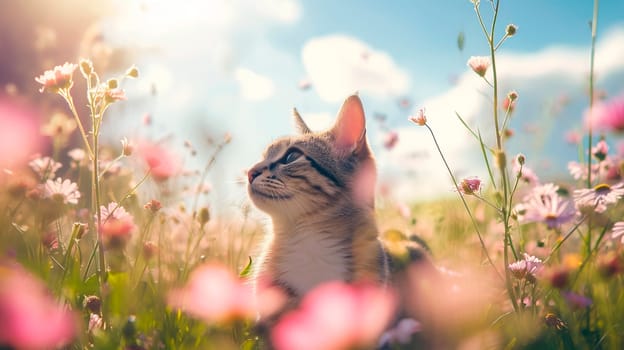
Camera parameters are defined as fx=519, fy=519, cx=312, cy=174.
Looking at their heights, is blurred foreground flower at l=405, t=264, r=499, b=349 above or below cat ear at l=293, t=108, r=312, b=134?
below

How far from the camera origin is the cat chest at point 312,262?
7.83 ft

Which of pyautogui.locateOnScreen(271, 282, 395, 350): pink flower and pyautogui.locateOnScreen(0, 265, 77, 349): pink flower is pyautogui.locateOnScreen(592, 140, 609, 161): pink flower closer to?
pyautogui.locateOnScreen(271, 282, 395, 350): pink flower

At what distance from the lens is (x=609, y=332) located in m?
1.86

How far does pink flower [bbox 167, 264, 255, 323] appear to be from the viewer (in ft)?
5.62

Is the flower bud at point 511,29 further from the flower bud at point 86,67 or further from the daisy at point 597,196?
the flower bud at point 86,67

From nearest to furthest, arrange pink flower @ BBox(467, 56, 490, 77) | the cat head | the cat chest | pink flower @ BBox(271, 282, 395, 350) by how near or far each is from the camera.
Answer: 1. pink flower @ BBox(271, 282, 395, 350)
2. pink flower @ BBox(467, 56, 490, 77)
3. the cat chest
4. the cat head

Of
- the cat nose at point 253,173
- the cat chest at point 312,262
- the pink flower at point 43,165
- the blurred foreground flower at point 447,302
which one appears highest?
the pink flower at point 43,165

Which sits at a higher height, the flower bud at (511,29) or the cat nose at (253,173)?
the flower bud at (511,29)

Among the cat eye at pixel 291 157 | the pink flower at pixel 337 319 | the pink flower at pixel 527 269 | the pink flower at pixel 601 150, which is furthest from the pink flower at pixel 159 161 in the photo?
the pink flower at pixel 601 150

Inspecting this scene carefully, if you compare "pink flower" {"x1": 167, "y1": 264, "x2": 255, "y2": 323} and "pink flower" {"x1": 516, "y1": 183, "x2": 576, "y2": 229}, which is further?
"pink flower" {"x1": 516, "y1": 183, "x2": 576, "y2": 229}

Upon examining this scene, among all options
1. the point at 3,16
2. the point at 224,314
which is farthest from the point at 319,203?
the point at 3,16

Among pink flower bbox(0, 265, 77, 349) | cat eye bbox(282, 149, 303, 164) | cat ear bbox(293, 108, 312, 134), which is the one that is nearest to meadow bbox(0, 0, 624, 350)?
pink flower bbox(0, 265, 77, 349)

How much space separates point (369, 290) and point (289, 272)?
412 millimetres

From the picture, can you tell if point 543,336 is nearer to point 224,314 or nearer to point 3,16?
point 224,314
